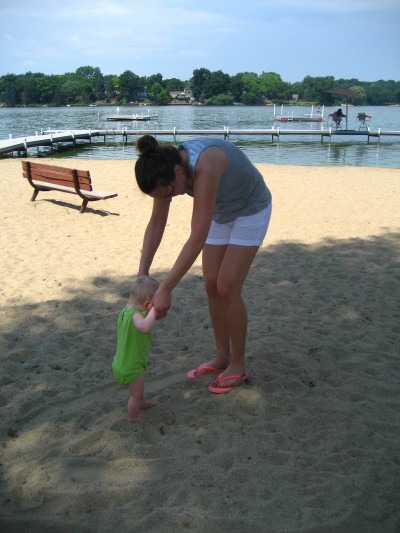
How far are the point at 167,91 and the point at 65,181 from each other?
13744 centimetres

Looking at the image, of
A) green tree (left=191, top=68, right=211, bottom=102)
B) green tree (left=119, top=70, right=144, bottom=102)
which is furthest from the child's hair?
green tree (left=119, top=70, right=144, bottom=102)

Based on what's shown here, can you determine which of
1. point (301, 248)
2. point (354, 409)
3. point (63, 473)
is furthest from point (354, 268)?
point (63, 473)

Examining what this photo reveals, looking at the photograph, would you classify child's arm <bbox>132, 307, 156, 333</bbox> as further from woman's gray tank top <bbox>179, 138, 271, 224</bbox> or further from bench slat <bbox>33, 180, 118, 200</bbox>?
bench slat <bbox>33, 180, 118, 200</bbox>

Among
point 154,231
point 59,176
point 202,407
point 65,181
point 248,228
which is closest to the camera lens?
point 248,228

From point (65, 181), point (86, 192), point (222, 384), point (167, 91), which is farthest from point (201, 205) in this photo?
point (167, 91)

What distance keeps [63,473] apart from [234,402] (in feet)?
3.63

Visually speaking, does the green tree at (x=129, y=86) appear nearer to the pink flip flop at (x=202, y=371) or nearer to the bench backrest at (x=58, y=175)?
the bench backrest at (x=58, y=175)

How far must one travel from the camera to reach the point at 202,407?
3076 mm

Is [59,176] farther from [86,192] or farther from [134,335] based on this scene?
[134,335]

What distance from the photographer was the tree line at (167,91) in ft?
416

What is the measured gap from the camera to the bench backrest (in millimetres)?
8852

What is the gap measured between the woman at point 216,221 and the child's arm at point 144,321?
5 cm

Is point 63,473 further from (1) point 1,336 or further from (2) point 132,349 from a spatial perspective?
(1) point 1,336

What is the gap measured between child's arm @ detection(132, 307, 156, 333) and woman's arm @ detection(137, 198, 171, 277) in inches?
13.0
